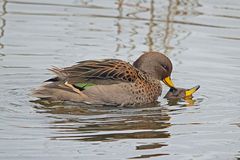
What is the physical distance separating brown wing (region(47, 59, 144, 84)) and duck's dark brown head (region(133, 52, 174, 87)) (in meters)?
0.49

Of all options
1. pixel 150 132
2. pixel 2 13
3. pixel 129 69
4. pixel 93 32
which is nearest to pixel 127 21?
pixel 93 32

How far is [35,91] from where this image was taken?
477 inches

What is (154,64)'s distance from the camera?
12906 millimetres

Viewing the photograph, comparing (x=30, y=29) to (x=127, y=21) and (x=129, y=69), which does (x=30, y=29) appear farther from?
(x=129, y=69)

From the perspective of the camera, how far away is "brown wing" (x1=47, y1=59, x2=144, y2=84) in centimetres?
1219

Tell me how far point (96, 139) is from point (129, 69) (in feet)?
7.85

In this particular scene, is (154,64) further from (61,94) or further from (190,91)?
(61,94)

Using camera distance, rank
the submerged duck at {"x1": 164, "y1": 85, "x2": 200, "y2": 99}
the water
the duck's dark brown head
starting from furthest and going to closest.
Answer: the duck's dark brown head, the submerged duck at {"x1": 164, "y1": 85, "x2": 200, "y2": 99}, the water

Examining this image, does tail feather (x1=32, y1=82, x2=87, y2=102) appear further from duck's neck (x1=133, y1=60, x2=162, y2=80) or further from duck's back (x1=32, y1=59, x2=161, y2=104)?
duck's neck (x1=133, y1=60, x2=162, y2=80)

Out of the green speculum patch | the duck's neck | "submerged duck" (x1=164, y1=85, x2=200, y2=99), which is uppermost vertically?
the duck's neck

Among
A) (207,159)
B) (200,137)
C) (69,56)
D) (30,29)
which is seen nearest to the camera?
(207,159)

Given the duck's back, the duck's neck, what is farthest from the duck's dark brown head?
the duck's back

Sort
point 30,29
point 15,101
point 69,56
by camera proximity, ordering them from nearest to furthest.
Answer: point 15,101 → point 69,56 → point 30,29

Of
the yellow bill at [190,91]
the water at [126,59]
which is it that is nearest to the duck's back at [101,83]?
the water at [126,59]
